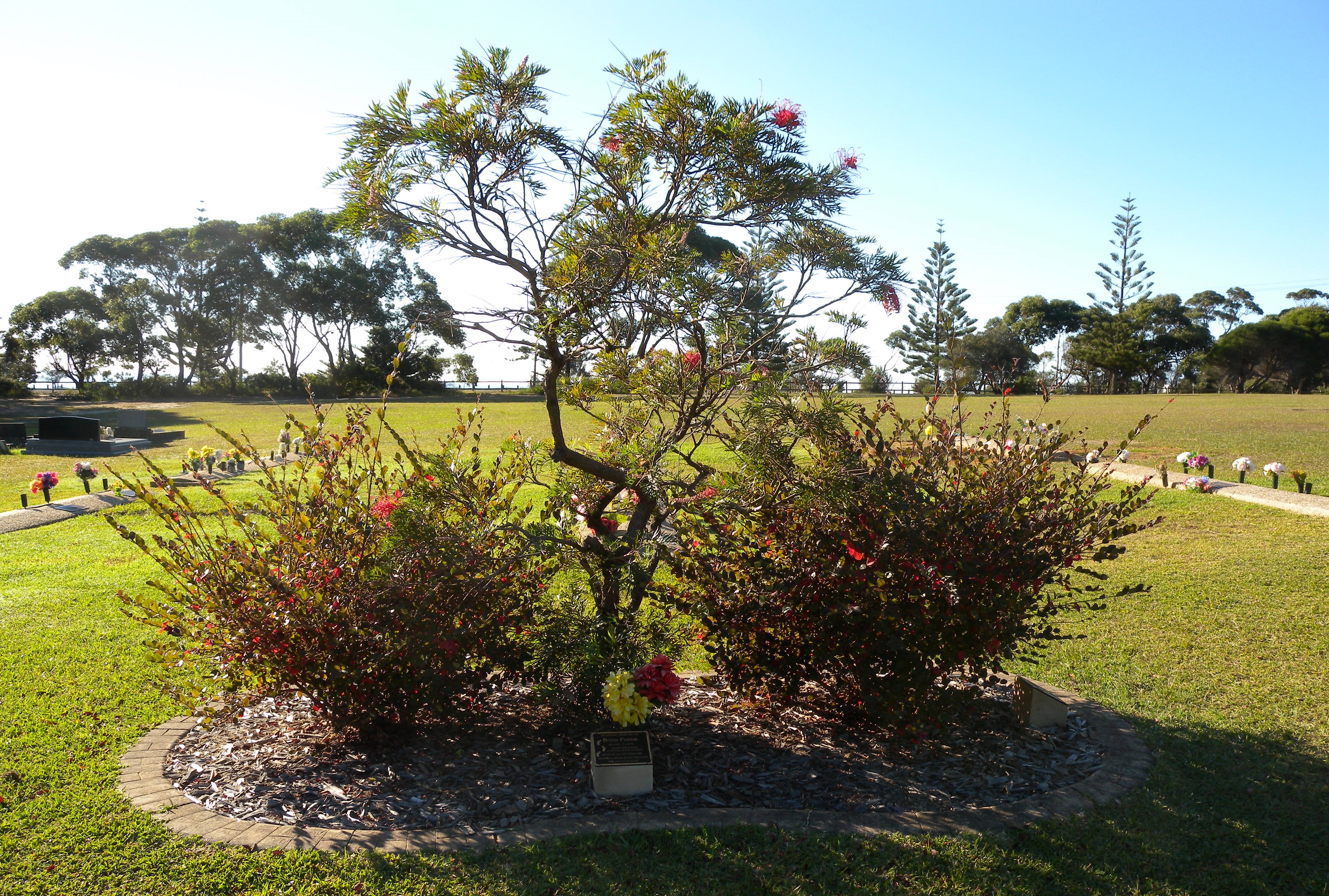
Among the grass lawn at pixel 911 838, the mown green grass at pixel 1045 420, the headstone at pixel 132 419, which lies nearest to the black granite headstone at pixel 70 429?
the mown green grass at pixel 1045 420

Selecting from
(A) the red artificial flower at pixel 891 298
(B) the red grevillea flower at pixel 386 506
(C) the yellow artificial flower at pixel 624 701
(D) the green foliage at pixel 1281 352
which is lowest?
(C) the yellow artificial flower at pixel 624 701

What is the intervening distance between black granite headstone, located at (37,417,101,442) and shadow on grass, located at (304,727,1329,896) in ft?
54.0

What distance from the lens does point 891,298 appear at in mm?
3434

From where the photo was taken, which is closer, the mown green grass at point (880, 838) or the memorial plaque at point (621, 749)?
the mown green grass at point (880, 838)

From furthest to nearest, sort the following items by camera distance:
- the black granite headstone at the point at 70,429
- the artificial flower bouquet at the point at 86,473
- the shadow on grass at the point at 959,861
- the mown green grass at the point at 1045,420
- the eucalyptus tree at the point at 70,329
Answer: the eucalyptus tree at the point at 70,329 → the black granite headstone at the point at 70,429 → the mown green grass at the point at 1045,420 → the artificial flower bouquet at the point at 86,473 → the shadow on grass at the point at 959,861

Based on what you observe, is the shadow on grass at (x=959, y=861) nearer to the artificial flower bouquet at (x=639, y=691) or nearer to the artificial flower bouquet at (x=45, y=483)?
the artificial flower bouquet at (x=639, y=691)

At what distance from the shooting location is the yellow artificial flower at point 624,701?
10.8 ft

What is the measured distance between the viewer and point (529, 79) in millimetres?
3029

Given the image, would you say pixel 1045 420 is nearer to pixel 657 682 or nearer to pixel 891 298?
pixel 891 298

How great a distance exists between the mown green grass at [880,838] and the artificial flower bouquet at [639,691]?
1.66 ft

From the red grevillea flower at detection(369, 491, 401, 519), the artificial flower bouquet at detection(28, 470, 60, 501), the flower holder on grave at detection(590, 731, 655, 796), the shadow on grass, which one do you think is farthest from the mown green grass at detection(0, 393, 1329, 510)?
the shadow on grass

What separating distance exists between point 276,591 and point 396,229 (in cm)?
146

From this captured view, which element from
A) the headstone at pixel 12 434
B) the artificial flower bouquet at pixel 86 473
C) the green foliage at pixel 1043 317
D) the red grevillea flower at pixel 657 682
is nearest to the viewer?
the red grevillea flower at pixel 657 682

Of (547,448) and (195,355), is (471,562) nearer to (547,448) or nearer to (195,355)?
(547,448)
